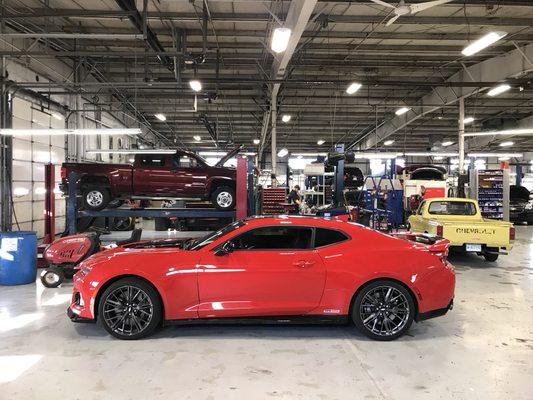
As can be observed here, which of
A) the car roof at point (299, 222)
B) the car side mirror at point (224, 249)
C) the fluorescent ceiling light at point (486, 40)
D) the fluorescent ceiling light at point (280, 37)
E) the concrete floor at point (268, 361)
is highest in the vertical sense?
the fluorescent ceiling light at point (486, 40)

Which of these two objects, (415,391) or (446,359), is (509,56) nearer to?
(446,359)

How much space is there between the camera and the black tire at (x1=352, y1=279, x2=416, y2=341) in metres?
4.14

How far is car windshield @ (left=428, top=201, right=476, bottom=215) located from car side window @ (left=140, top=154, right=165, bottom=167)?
6.37 metres

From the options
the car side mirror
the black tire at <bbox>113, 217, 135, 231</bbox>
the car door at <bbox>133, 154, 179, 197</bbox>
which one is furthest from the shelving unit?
the car side mirror

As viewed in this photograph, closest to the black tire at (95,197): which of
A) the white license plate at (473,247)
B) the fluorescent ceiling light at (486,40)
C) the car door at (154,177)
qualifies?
the car door at (154,177)

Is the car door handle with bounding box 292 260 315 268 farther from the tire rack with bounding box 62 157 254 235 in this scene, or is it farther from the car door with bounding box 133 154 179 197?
the car door with bounding box 133 154 179 197

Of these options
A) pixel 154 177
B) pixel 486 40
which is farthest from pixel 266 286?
pixel 486 40

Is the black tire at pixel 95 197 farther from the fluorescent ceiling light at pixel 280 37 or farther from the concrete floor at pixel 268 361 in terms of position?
the fluorescent ceiling light at pixel 280 37

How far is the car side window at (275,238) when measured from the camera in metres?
4.26

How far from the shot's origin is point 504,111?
19.7m

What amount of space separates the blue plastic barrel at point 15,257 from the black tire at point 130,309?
3.53 m

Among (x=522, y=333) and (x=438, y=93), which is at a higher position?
(x=438, y=93)

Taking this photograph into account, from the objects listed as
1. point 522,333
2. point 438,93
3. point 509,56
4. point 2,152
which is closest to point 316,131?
point 438,93

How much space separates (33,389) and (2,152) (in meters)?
8.76
